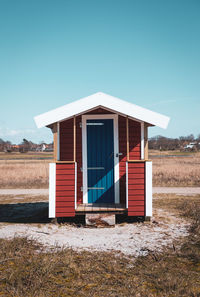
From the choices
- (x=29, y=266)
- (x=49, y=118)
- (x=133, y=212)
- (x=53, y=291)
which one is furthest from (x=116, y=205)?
(x=53, y=291)

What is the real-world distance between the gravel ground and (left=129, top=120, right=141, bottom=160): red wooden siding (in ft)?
5.55

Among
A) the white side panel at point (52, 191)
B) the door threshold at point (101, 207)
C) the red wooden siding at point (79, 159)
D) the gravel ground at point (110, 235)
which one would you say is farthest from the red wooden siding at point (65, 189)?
the red wooden siding at point (79, 159)

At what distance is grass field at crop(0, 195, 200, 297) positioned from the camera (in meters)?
3.30

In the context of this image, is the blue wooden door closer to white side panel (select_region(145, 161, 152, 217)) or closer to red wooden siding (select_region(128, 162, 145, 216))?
red wooden siding (select_region(128, 162, 145, 216))

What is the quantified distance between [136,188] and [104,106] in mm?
2069

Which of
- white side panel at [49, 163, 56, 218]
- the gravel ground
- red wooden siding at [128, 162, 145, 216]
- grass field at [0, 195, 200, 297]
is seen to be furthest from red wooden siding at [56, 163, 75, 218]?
grass field at [0, 195, 200, 297]

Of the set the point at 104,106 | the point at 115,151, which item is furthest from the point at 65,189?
the point at 104,106

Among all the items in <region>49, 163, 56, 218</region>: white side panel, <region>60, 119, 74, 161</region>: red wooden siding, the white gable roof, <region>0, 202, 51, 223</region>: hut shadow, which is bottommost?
<region>0, 202, 51, 223</region>: hut shadow

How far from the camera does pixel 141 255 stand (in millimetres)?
4594

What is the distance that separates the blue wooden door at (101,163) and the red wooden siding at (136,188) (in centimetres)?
86

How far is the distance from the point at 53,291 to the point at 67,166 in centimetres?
361

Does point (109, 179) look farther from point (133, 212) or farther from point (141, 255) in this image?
point (141, 255)

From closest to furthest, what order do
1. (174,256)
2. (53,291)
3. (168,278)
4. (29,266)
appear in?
(53,291) → (168,278) → (29,266) → (174,256)

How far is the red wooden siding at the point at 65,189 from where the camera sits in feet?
22.0
